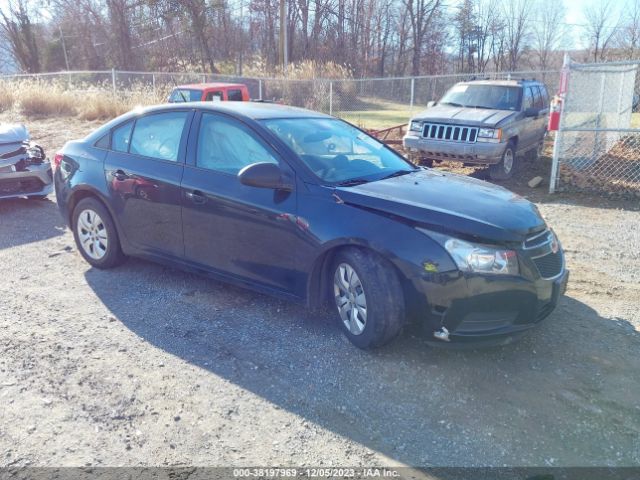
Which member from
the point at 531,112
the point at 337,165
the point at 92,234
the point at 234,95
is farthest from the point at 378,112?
the point at 337,165

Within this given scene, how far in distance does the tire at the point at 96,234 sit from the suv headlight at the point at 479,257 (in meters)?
3.16

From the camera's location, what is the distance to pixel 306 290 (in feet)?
13.0

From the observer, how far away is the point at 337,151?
4.51 meters

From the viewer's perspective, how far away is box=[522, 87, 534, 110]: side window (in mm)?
10504

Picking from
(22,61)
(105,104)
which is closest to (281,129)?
(105,104)

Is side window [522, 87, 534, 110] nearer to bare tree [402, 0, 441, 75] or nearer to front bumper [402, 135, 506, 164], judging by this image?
front bumper [402, 135, 506, 164]

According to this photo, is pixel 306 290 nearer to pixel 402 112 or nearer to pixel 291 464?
pixel 291 464

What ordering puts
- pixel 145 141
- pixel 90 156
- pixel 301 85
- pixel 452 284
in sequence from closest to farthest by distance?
pixel 452 284 < pixel 145 141 < pixel 90 156 < pixel 301 85

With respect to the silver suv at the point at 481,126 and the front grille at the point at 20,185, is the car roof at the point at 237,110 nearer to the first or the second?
the front grille at the point at 20,185

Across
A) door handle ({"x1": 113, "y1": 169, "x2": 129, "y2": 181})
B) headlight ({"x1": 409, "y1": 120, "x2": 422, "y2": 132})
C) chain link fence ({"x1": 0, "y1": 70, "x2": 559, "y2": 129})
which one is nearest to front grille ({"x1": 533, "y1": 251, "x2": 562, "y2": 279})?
door handle ({"x1": 113, "y1": 169, "x2": 129, "y2": 181})

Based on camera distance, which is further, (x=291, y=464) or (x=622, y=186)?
(x=622, y=186)

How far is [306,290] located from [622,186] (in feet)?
22.0

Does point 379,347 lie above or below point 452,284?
below

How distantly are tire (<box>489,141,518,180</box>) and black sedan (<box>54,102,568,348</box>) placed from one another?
5265 mm
